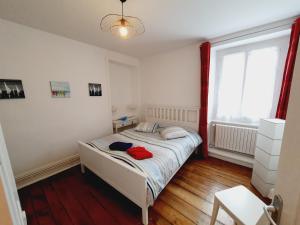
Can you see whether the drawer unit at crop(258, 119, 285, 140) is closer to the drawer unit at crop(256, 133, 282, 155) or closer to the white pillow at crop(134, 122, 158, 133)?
the drawer unit at crop(256, 133, 282, 155)

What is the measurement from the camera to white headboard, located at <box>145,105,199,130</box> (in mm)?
Result: 2890

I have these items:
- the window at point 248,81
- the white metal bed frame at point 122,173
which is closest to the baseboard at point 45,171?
the white metal bed frame at point 122,173

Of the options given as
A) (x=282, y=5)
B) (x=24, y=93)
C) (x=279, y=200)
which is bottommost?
(x=279, y=200)

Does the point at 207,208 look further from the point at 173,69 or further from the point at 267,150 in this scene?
the point at 173,69

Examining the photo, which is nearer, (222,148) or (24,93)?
(24,93)

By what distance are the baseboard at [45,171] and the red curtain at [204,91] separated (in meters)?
2.65

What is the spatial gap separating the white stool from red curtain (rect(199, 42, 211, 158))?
1503 mm

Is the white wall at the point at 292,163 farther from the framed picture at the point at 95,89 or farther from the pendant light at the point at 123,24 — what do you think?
the framed picture at the point at 95,89

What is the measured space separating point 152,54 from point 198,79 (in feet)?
4.61

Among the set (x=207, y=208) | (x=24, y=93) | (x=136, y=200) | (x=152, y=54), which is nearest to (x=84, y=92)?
(x=24, y=93)

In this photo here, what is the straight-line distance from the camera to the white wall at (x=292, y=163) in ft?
1.40

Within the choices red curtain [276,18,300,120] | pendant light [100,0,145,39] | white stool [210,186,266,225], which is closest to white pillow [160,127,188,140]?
white stool [210,186,266,225]

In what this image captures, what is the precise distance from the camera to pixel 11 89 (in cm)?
180

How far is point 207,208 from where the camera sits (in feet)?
5.20
